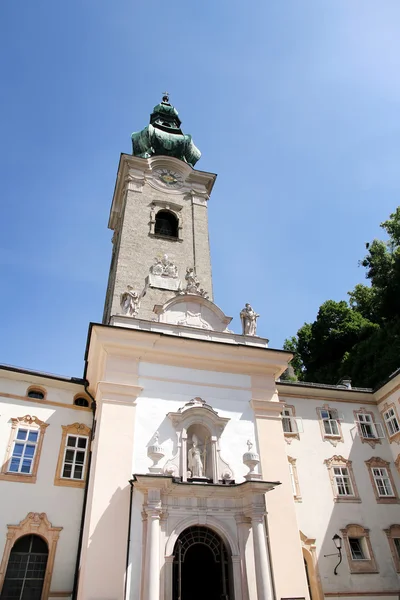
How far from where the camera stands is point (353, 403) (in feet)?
70.7

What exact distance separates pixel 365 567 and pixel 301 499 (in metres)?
3.21

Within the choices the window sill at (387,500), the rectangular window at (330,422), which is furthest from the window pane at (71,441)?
the window sill at (387,500)

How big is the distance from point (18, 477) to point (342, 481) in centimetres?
1266

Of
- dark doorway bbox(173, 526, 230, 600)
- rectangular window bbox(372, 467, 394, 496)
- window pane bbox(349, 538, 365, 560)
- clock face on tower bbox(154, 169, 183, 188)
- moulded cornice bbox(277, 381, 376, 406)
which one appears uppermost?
clock face on tower bbox(154, 169, 183, 188)

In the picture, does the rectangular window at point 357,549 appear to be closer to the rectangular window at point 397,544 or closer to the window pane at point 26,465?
the rectangular window at point 397,544

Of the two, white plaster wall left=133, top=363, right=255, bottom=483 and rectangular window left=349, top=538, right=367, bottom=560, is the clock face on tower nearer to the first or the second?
white plaster wall left=133, top=363, right=255, bottom=483

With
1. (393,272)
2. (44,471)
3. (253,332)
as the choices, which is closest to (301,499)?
(253,332)

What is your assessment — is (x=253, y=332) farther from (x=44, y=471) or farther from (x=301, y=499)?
(x=44, y=471)

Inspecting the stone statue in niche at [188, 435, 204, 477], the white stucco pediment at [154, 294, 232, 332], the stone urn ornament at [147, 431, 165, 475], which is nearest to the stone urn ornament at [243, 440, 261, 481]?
the stone statue in niche at [188, 435, 204, 477]

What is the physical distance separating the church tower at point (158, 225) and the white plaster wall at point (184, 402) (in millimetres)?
2813

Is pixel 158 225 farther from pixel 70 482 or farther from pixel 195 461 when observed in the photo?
pixel 70 482

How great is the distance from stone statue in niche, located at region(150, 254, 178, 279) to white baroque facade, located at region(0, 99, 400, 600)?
4.5 inches

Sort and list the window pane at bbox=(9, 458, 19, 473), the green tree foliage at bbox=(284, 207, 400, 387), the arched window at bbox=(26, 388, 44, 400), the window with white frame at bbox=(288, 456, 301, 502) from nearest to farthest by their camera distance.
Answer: the window pane at bbox=(9, 458, 19, 473), the arched window at bbox=(26, 388, 44, 400), the window with white frame at bbox=(288, 456, 301, 502), the green tree foliage at bbox=(284, 207, 400, 387)

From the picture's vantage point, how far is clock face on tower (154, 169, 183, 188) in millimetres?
26609
